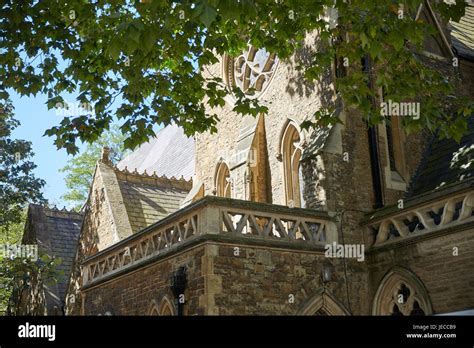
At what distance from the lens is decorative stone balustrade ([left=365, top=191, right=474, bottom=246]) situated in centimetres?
1096

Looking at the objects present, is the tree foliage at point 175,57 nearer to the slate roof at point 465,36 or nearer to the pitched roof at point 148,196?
the slate roof at point 465,36

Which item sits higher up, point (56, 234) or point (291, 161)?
point (56, 234)

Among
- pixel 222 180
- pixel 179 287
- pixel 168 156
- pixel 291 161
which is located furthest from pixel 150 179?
pixel 179 287

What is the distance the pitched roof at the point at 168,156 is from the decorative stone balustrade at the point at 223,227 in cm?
1060

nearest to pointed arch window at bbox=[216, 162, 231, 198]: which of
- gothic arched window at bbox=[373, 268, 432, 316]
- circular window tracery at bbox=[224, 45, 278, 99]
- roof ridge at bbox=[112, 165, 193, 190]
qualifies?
circular window tracery at bbox=[224, 45, 278, 99]

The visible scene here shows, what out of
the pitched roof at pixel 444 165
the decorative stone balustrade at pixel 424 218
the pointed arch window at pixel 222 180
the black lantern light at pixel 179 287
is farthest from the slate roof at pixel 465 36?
the black lantern light at pixel 179 287

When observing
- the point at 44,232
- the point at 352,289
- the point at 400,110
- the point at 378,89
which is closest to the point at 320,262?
the point at 352,289

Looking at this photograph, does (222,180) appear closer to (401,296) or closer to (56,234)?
(401,296)

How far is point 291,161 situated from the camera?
15.6 metres

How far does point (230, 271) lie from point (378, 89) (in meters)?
6.24

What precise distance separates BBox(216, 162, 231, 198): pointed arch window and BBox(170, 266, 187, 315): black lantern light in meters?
7.03

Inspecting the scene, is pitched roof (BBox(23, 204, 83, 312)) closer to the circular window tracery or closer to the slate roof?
the circular window tracery

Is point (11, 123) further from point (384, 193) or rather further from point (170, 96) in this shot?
point (384, 193)

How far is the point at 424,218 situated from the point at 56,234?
16.0 metres
